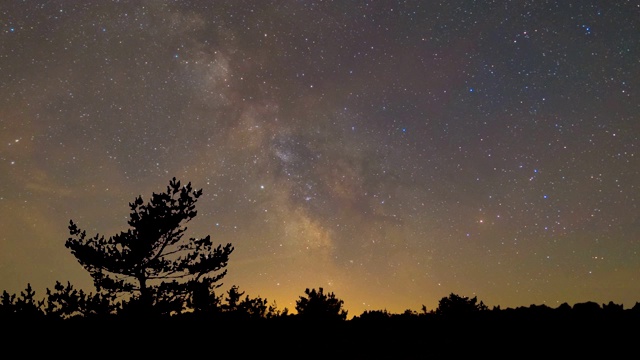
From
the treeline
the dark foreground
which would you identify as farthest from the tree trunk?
the dark foreground

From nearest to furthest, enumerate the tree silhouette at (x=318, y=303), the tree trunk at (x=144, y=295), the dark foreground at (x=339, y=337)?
the dark foreground at (x=339, y=337)
the tree trunk at (x=144, y=295)
the tree silhouette at (x=318, y=303)

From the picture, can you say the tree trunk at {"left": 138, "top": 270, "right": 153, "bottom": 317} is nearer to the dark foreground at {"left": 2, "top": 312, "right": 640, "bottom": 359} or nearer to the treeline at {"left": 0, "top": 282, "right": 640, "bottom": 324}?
the treeline at {"left": 0, "top": 282, "right": 640, "bottom": 324}

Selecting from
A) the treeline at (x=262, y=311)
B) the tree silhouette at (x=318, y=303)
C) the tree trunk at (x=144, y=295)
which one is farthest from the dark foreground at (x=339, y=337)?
the tree silhouette at (x=318, y=303)

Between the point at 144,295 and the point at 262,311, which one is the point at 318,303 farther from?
the point at 144,295

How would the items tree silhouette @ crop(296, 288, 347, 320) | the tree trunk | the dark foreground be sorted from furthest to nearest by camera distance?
tree silhouette @ crop(296, 288, 347, 320), the tree trunk, the dark foreground

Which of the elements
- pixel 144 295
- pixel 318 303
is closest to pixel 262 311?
pixel 318 303

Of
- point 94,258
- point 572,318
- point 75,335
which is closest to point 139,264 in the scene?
point 94,258

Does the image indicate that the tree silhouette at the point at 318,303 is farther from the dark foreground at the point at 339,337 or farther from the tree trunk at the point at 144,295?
the dark foreground at the point at 339,337

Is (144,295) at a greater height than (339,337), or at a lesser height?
greater

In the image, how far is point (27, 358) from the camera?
7199mm

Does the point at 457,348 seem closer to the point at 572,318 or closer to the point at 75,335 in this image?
the point at 572,318

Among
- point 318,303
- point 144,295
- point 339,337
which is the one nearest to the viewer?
point 339,337

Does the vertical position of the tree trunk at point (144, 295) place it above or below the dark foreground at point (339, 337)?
above

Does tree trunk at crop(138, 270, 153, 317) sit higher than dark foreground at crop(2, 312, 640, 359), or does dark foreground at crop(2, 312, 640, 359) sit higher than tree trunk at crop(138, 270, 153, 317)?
tree trunk at crop(138, 270, 153, 317)
